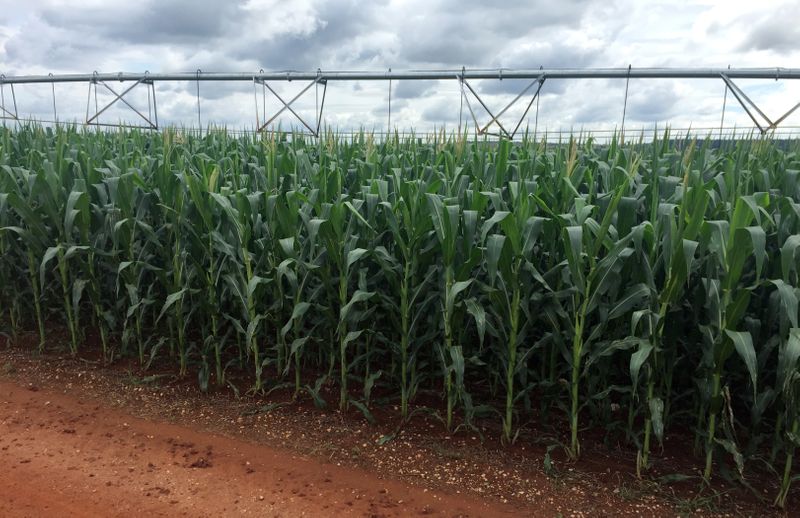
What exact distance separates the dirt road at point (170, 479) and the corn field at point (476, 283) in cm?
69

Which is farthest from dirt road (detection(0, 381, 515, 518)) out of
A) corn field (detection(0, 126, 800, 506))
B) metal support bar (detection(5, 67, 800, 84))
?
metal support bar (detection(5, 67, 800, 84))

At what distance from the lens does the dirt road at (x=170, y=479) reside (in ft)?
10.3

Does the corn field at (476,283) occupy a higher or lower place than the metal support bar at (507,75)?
lower

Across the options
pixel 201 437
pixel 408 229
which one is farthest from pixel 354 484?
pixel 408 229

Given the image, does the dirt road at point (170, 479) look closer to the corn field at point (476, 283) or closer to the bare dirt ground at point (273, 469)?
the bare dirt ground at point (273, 469)

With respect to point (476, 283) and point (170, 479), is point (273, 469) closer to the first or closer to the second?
point (170, 479)

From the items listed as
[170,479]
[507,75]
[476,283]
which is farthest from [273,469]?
[507,75]

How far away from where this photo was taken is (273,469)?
11.5 ft

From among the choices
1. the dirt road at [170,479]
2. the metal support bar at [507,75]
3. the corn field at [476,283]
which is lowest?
the dirt road at [170,479]

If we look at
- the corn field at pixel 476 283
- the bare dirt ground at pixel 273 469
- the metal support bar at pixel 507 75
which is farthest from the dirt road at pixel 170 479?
the metal support bar at pixel 507 75

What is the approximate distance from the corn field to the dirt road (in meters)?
0.69

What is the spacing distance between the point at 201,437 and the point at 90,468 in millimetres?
697

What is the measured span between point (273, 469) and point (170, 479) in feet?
2.02

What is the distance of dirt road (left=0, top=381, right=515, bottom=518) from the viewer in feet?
10.3
